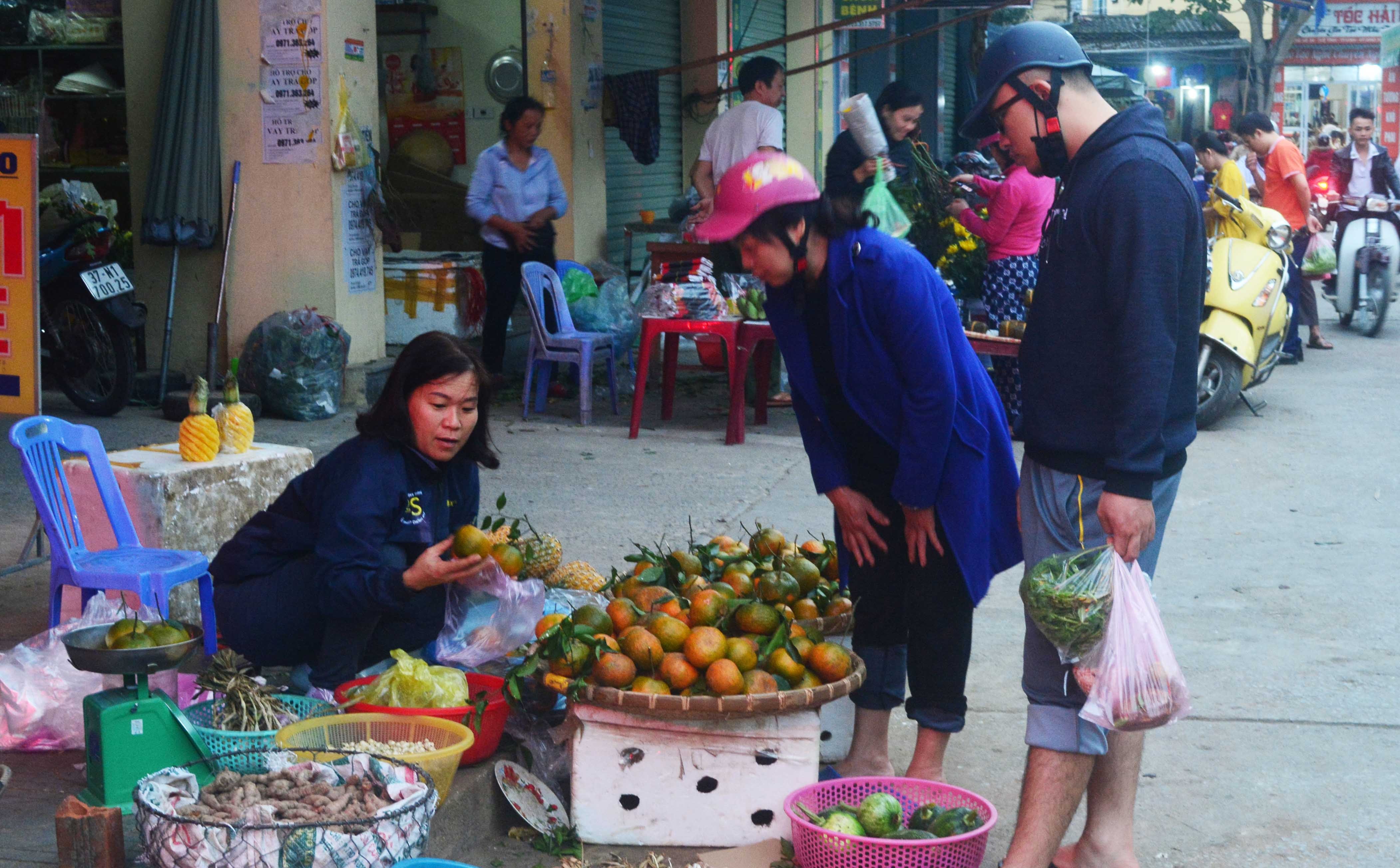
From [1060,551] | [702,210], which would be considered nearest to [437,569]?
[1060,551]

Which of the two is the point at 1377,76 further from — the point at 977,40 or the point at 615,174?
the point at 615,174

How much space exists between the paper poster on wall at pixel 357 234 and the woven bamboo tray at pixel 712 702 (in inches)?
233

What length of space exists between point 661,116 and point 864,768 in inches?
406

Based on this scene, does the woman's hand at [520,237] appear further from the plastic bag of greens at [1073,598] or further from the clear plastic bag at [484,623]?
the plastic bag of greens at [1073,598]

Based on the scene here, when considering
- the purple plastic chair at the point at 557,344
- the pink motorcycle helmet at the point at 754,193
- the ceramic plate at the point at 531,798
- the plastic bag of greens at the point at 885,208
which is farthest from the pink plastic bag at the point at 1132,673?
the purple plastic chair at the point at 557,344

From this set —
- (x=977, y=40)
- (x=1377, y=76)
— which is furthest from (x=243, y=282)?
(x=1377, y=76)

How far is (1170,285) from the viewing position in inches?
107

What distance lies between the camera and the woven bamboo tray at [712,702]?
326 centimetres

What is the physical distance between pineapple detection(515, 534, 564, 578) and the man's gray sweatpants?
162 cm

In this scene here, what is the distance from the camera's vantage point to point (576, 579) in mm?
4578

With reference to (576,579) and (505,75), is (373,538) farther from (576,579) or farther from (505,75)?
(505,75)

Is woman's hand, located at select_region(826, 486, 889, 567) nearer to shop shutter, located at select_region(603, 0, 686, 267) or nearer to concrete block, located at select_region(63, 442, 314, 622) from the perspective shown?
concrete block, located at select_region(63, 442, 314, 622)

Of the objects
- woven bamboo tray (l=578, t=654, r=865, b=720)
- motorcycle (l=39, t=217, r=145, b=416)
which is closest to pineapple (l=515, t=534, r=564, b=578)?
woven bamboo tray (l=578, t=654, r=865, b=720)

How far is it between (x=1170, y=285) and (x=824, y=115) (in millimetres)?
14170
